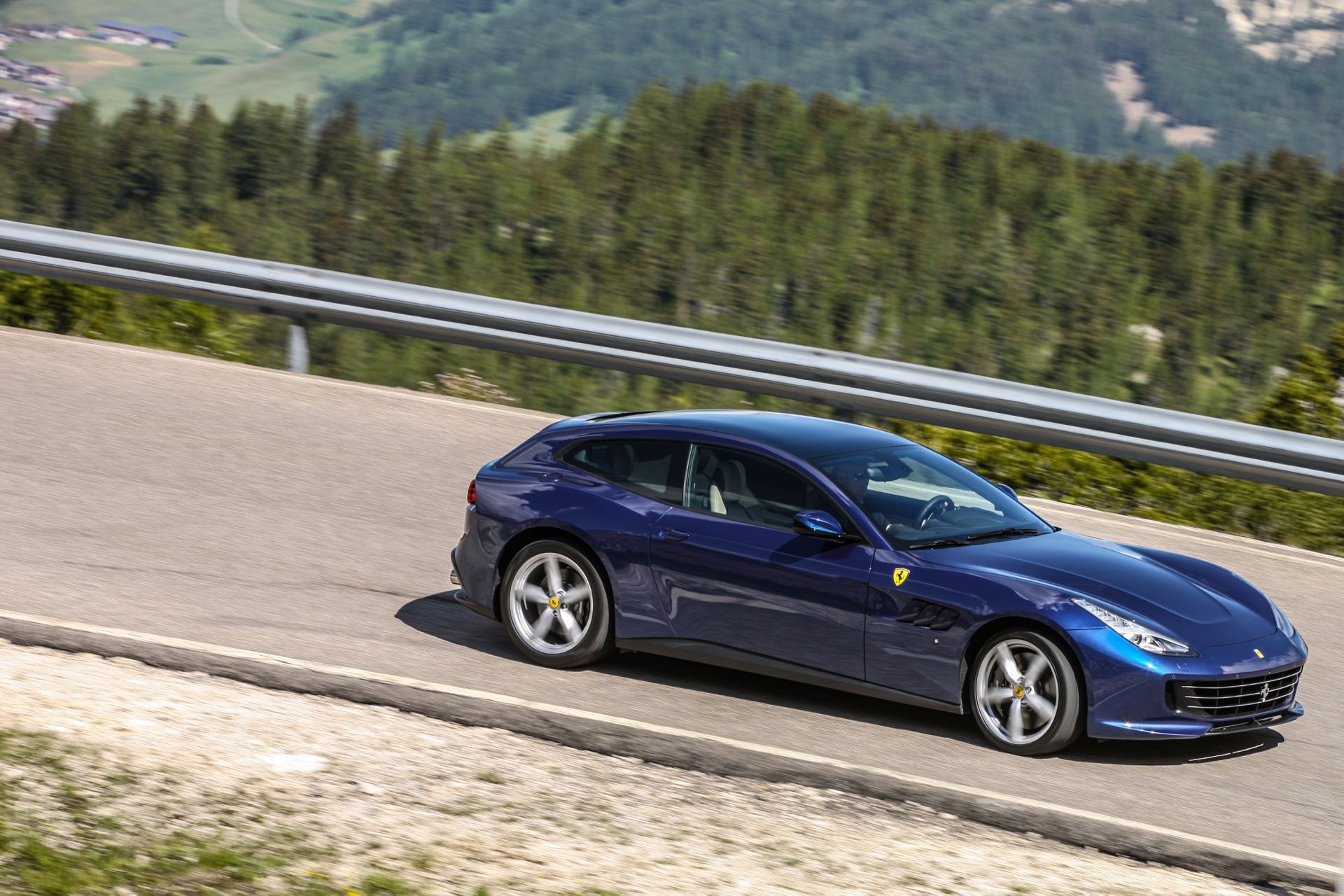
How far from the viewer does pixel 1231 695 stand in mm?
6379

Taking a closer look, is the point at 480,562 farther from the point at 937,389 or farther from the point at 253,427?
the point at 937,389

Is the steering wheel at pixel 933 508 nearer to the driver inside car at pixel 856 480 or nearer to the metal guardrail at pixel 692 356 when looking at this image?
the driver inside car at pixel 856 480

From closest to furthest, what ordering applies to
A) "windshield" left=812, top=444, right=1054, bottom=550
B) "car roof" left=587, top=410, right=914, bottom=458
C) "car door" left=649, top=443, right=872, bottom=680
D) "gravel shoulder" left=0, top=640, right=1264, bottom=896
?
"gravel shoulder" left=0, top=640, right=1264, bottom=896
"car door" left=649, top=443, right=872, bottom=680
"windshield" left=812, top=444, right=1054, bottom=550
"car roof" left=587, top=410, right=914, bottom=458

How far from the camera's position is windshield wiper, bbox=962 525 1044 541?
7055 mm

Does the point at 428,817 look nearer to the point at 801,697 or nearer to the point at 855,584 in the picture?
the point at 855,584

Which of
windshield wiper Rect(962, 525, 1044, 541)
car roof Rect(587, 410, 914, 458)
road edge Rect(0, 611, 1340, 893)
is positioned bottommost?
road edge Rect(0, 611, 1340, 893)

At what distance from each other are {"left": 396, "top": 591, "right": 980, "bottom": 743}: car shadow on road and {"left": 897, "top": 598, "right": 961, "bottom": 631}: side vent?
0.54 m

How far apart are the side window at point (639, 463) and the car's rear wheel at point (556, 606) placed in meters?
0.43

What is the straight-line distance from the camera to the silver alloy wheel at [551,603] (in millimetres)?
7547

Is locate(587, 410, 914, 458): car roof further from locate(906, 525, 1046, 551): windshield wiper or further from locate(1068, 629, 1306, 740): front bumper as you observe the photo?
A: locate(1068, 629, 1306, 740): front bumper

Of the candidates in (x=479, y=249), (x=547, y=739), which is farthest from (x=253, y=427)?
(x=479, y=249)

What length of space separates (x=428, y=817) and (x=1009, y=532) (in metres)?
3.16

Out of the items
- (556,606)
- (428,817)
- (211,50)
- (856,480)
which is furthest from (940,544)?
(211,50)

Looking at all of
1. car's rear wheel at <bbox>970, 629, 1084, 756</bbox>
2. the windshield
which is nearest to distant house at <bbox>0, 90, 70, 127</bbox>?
the windshield
